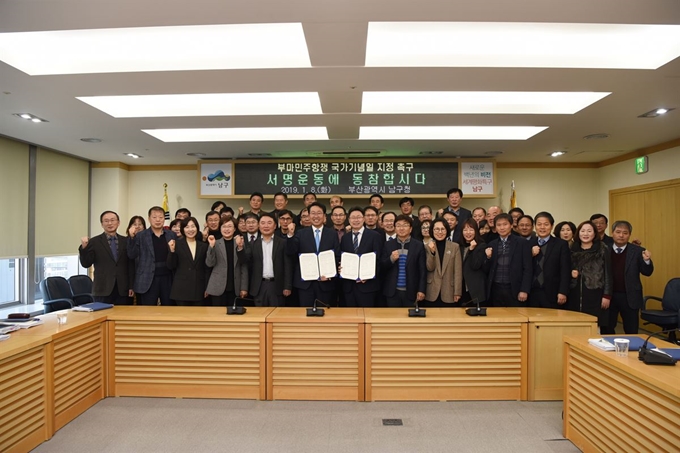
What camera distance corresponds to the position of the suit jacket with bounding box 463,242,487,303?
4074 mm

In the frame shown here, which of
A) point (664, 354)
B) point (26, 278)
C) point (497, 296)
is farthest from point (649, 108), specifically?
point (26, 278)

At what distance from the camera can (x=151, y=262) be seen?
4355 millimetres

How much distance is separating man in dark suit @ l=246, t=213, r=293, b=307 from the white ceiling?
1.46 m

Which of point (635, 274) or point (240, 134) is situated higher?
point (240, 134)

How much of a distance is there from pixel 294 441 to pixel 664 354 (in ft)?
7.46

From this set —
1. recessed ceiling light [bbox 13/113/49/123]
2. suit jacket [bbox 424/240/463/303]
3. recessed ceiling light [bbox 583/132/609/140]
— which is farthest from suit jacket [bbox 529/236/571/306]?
Result: recessed ceiling light [bbox 13/113/49/123]

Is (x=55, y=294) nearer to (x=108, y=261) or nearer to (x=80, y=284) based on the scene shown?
(x=80, y=284)

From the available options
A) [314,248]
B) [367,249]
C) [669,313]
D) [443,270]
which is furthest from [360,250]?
[669,313]

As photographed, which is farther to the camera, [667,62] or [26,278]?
[26,278]

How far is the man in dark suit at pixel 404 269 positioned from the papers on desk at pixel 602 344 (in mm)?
1563

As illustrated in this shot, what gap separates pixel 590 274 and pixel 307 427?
326cm

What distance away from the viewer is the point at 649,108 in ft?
14.0

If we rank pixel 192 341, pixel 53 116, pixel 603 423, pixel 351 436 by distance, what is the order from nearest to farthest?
pixel 603 423 < pixel 351 436 < pixel 192 341 < pixel 53 116

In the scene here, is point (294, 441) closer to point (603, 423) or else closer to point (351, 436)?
point (351, 436)
